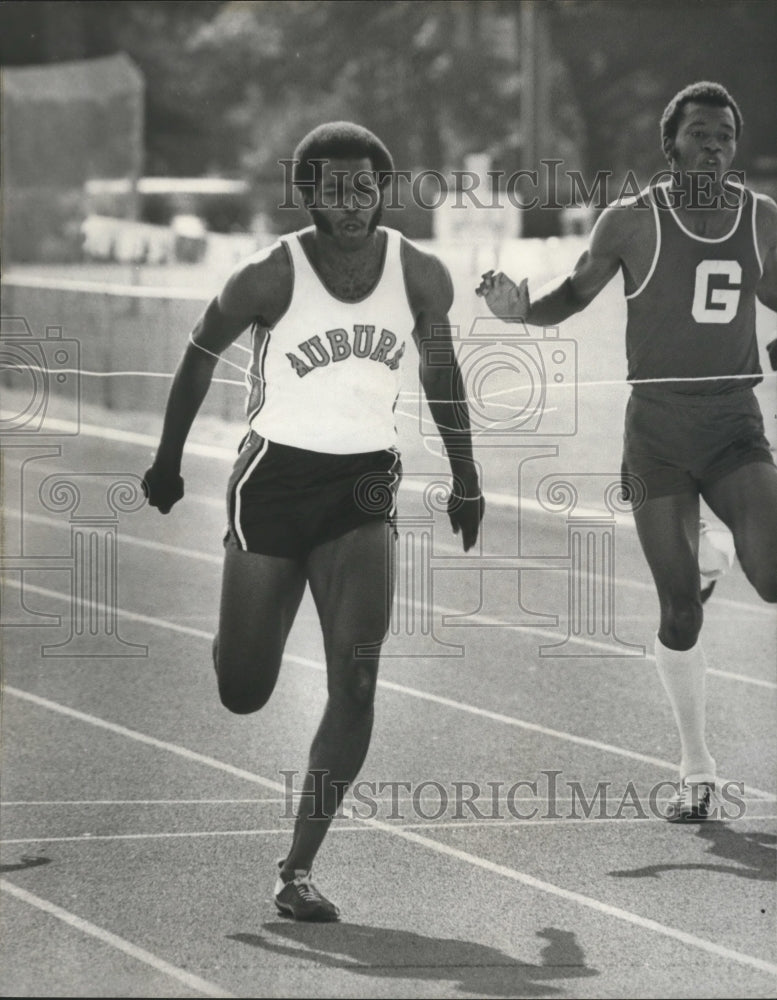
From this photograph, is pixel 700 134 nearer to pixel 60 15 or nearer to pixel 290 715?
pixel 290 715

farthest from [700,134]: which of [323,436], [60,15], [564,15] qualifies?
[60,15]

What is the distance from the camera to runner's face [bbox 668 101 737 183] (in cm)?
476

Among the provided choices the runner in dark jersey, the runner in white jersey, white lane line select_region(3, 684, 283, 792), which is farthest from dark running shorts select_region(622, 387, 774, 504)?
white lane line select_region(3, 684, 283, 792)

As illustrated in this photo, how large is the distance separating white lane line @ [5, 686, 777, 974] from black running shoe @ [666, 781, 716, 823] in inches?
27.5

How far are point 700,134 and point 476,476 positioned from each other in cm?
110

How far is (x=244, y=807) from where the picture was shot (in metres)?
5.43

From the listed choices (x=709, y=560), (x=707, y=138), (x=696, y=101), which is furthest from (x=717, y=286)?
(x=709, y=560)

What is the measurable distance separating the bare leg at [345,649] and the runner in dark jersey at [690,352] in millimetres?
900

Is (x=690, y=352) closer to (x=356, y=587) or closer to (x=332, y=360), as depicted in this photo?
(x=332, y=360)

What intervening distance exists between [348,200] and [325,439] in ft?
1.94

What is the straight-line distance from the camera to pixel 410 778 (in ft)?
18.5

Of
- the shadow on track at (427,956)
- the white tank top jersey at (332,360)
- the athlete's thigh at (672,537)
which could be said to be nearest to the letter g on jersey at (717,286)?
the athlete's thigh at (672,537)

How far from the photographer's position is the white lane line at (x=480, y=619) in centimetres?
578

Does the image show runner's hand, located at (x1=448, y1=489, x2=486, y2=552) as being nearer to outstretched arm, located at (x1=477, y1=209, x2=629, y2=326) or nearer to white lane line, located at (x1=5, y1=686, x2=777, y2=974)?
outstretched arm, located at (x1=477, y1=209, x2=629, y2=326)
